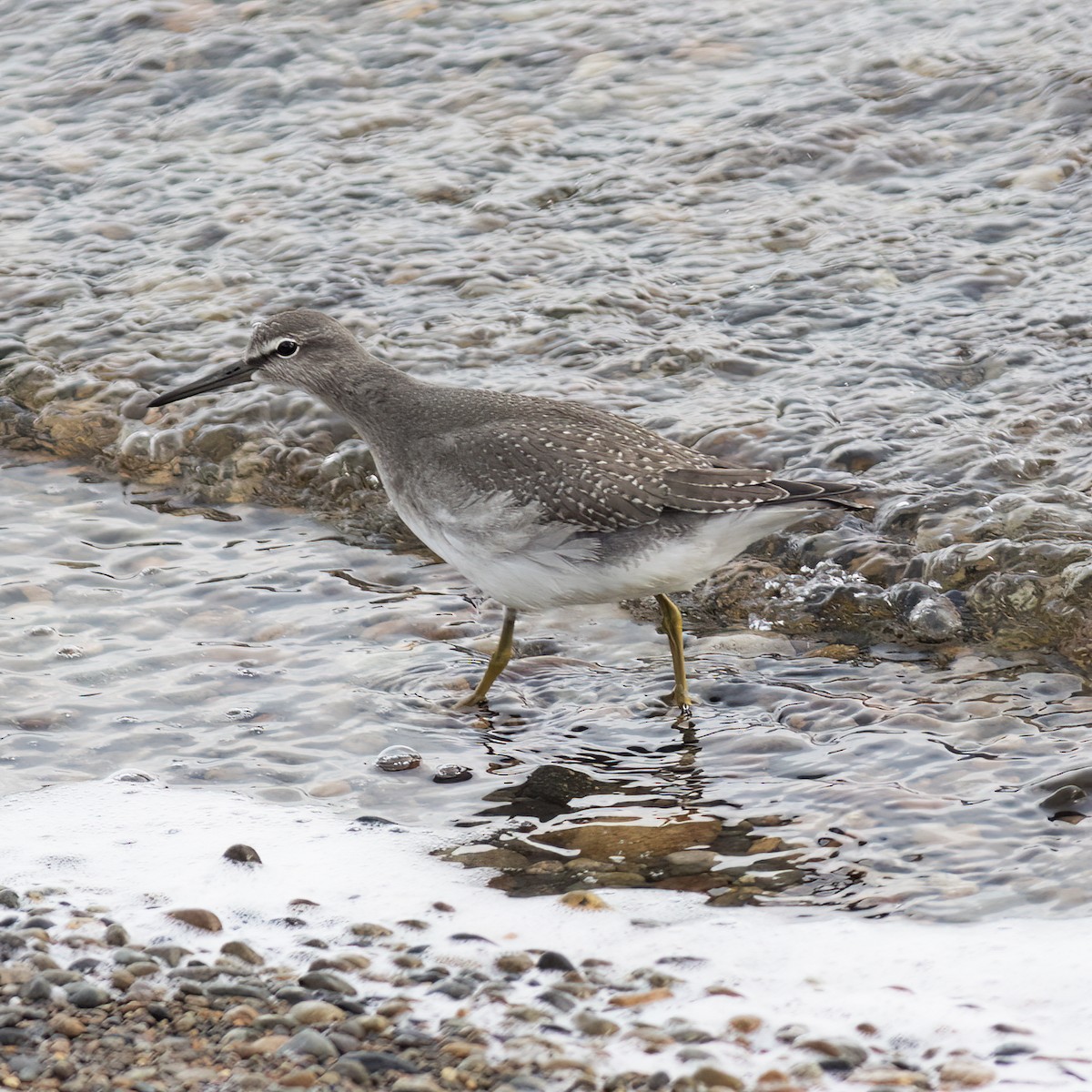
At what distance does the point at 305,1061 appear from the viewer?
3717mm

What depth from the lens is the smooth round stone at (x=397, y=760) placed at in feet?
17.8

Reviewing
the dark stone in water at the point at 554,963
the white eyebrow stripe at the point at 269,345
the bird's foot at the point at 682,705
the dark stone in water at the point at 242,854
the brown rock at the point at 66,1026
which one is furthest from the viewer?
the white eyebrow stripe at the point at 269,345

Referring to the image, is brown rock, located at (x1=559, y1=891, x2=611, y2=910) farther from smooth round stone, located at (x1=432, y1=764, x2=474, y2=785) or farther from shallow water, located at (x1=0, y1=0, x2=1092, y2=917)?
smooth round stone, located at (x1=432, y1=764, x2=474, y2=785)

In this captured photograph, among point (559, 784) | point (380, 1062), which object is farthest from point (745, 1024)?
point (559, 784)

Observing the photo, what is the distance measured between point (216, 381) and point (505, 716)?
7.16 feet

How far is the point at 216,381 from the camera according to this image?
6.72 metres

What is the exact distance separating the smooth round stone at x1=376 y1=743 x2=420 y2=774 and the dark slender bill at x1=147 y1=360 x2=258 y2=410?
82.1 inches

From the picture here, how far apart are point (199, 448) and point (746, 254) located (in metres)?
3.53

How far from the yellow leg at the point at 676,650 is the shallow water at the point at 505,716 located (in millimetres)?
78

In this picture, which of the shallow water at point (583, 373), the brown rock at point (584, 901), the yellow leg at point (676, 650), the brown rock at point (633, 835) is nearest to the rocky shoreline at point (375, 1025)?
the brown rock at point (584, 901)

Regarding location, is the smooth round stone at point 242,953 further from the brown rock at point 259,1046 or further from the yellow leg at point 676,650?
the yellow leg at point 676,650

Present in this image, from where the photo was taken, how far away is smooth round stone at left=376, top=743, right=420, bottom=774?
17.8ft

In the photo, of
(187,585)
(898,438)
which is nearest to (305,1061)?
(187,585)

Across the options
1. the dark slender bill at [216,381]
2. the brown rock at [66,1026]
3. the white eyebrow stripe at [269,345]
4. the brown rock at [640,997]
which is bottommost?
the brown rock at [640,997]
